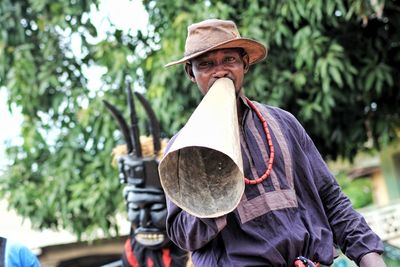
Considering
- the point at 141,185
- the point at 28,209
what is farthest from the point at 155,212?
the point at 28,209

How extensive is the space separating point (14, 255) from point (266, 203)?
1.45m

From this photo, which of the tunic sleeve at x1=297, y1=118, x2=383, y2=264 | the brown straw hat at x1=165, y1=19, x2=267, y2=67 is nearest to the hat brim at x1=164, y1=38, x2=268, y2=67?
the brown straw hat at x1=165, y1=19, x2=267, y2=67

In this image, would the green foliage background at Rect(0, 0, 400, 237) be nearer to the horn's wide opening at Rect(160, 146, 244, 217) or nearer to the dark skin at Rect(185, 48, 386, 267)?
the dark skin at Rect(185, 48, 386, 267)

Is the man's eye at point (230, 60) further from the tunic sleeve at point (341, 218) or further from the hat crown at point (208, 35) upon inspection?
the tunic sleeve at point (341, 218)

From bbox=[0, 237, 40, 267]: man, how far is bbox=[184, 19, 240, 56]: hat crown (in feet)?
4.51

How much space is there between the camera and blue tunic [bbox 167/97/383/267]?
7.20ft

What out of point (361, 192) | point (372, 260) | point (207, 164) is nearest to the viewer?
point (207, 164)

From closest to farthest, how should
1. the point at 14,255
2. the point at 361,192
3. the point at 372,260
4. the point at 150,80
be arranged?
the point at 372,260 < the point at 14,255 < the point at 150,80 < the point at 361,192

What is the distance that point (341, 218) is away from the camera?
2.42m

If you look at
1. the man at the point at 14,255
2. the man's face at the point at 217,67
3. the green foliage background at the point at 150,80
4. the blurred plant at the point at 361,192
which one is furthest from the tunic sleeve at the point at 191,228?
the blurred plant at the point at 361,192

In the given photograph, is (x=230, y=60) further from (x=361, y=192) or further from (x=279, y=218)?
(x=361, y=192)

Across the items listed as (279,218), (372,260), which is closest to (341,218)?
(372,260)

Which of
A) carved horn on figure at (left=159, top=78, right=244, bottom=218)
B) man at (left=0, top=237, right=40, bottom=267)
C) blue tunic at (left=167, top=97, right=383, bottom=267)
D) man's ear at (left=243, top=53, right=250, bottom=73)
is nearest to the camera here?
carved horn on figure at (left=159, top=78, right=244, bottom=218)

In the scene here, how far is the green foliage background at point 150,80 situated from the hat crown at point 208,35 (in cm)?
297
